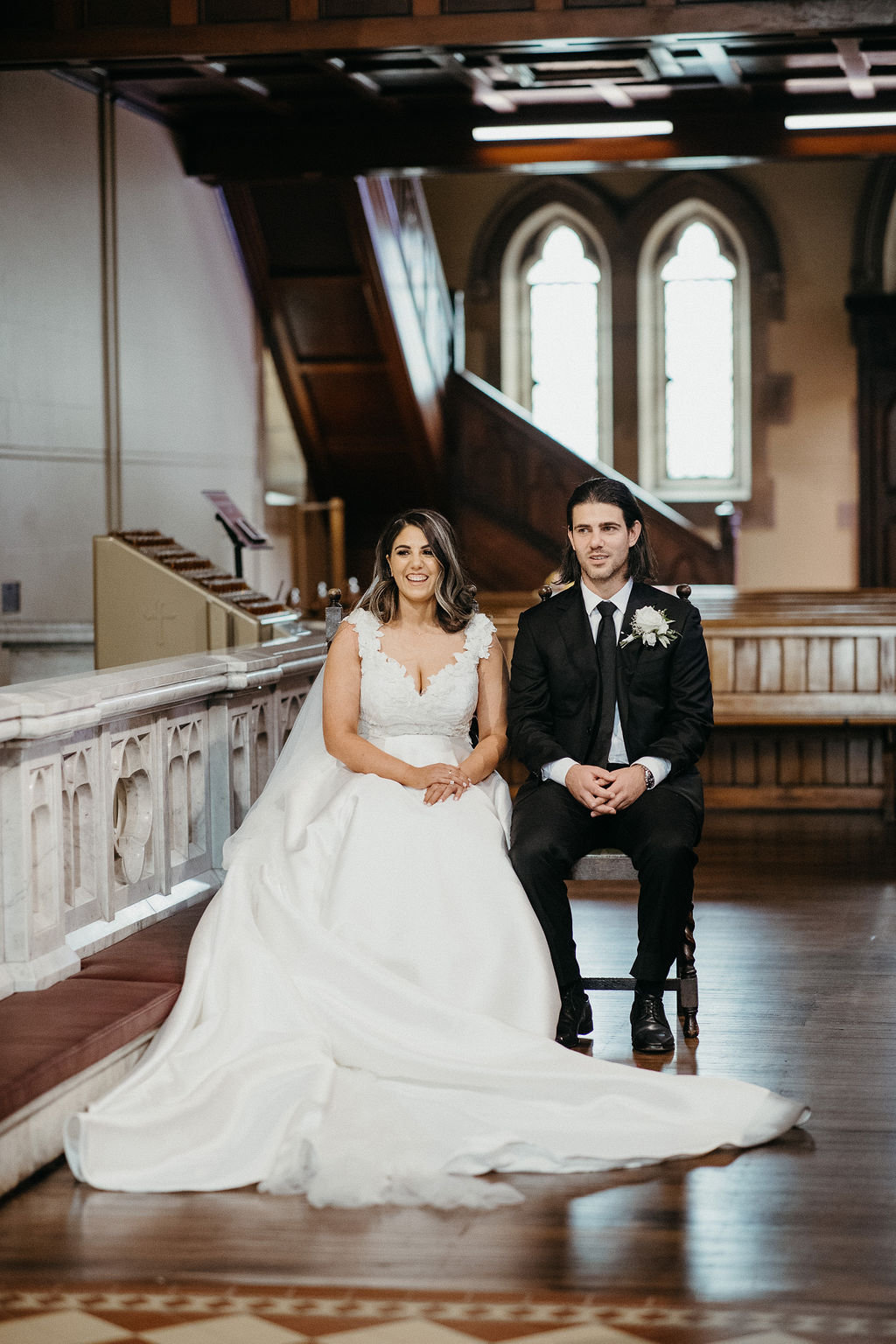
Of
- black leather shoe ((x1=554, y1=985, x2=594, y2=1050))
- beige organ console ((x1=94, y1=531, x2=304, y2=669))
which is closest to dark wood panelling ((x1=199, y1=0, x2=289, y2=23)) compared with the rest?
beige organ console ((x1=94, y1=531, x2=304, y2=669))

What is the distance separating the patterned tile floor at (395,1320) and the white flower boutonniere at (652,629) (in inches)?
81.1

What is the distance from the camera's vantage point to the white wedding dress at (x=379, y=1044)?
10.7ft

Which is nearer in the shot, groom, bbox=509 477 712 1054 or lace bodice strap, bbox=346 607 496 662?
groom, bbox=509 477 712 1054

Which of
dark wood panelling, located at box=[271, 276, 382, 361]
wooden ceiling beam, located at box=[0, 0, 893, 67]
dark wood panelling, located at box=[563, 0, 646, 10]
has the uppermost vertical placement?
dark wood panelling, located at box=[563, 0, 646, 10]

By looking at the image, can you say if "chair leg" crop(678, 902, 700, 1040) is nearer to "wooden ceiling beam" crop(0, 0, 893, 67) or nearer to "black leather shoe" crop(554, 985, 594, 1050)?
"black leather shoe" crop(554, 985, 594, 1050)

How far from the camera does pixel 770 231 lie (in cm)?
1477

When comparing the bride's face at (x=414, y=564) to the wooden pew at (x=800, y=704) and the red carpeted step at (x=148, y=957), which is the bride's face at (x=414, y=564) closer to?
the red carpeted step at (x=148, y=957)

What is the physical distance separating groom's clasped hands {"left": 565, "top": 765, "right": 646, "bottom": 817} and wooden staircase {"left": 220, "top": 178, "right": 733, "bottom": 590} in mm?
7073

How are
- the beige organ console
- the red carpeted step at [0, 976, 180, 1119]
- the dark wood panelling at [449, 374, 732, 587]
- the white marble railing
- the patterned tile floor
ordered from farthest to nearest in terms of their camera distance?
the dark wood panelling at [449, 374, 732, 587] < the beige organ console < the white marble railing < the red carpeted step at [0, 976, 180, 1119] < the patterned tile floor

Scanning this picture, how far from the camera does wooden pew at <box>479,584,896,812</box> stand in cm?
794

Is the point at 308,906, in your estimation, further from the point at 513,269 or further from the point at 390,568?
the point at 513,269

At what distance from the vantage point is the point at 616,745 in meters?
4.46

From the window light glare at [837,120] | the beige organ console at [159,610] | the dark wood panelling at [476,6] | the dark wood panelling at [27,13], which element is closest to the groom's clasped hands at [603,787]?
the beige organ console at [159,610]

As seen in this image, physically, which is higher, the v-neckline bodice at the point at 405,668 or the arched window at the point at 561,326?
the arched window at the point at 561,326
